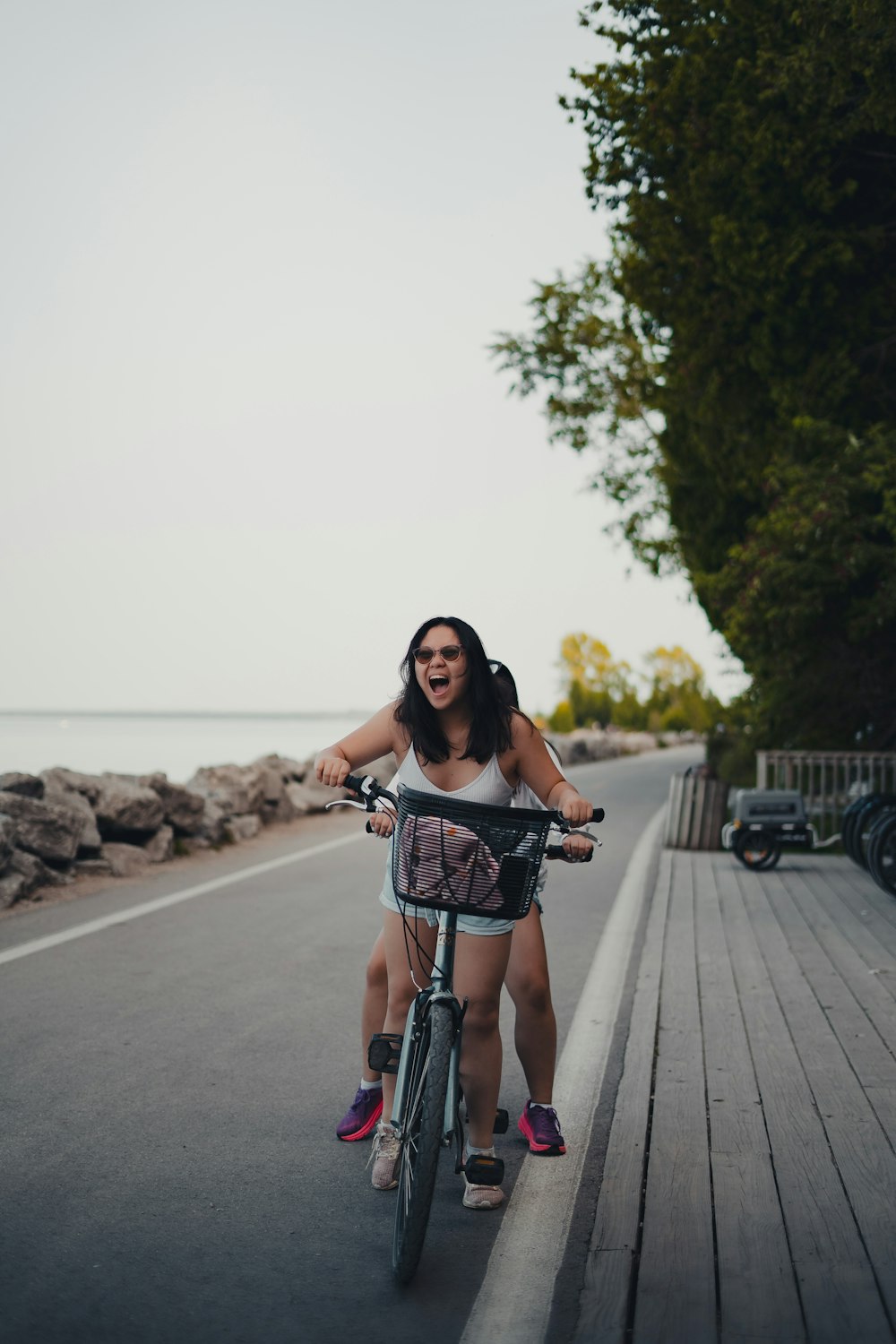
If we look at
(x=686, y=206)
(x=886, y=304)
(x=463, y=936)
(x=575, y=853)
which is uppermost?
(x=686, y=206)

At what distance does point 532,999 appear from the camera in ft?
14.4

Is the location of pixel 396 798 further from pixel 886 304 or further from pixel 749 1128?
pixel 886 304

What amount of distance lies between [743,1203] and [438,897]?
56.8 inches

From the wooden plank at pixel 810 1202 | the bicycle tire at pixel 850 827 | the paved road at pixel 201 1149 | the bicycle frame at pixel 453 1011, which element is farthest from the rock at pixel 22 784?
the bicycle frame at pixel 453 1011

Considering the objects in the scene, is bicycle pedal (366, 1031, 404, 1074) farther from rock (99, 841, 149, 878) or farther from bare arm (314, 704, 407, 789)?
rock (99, 841, 149, 878)

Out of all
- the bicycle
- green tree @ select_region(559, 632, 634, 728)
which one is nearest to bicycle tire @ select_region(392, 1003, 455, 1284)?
the bicycle

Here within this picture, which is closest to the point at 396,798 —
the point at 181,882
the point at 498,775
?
the point at 498,775

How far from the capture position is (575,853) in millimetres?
3871

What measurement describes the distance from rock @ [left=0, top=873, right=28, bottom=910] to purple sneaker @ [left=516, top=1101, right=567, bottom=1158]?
631cm

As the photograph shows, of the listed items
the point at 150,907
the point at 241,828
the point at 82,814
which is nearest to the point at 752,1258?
the point at 150,907

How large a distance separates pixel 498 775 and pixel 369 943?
16.5 feet

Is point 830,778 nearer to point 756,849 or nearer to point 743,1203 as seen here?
point 756,849

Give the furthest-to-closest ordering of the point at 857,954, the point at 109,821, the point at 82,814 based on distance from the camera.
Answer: the point at 109,821, the point at 82,814, the point at 857,954

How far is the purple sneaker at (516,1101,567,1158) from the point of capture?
451 centimetres
